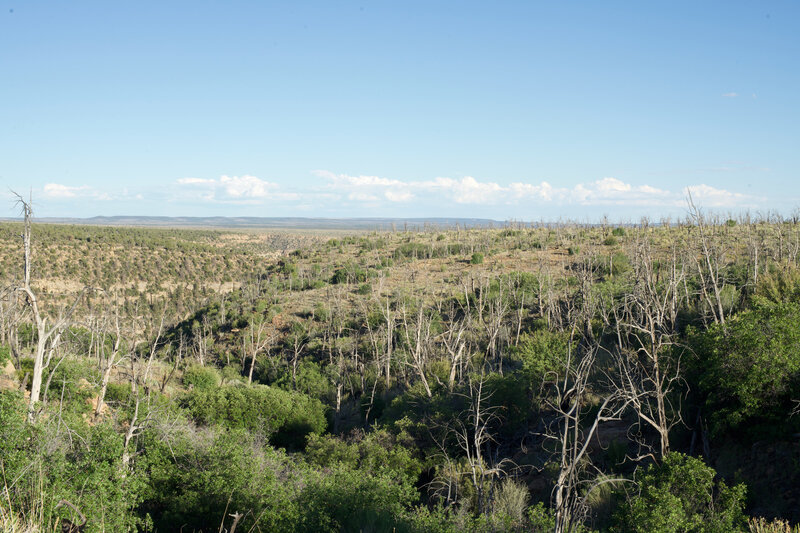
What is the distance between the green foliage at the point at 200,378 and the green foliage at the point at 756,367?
32.6m

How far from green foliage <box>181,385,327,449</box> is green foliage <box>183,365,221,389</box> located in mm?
6830

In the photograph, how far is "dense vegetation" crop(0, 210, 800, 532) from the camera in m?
13.7

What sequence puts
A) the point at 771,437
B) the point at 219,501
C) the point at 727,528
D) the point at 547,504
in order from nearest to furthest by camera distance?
the point at 727,528 < the point at 219,501 < the point at 771,437 < the point at 547,504

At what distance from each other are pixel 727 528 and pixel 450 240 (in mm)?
79646

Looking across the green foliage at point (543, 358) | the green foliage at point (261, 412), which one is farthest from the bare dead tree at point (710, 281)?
the green foliage at point (261, 412)

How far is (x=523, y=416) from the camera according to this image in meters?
27.7

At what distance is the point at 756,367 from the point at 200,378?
35327mm

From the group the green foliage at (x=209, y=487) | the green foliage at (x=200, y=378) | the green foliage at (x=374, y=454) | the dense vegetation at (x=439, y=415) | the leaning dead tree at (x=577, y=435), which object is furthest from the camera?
the green foliage at (x=200, y=378)

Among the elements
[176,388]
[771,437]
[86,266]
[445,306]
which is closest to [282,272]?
[86,266]

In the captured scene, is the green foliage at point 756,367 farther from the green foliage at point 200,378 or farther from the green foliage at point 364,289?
the green foliage at point 364,289

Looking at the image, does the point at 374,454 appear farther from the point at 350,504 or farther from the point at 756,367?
the point at 756,367

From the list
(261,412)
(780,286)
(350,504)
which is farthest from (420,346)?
(780,286)

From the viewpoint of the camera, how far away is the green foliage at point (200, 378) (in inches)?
1569

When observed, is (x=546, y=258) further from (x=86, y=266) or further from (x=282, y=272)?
(x=86, y=266)
